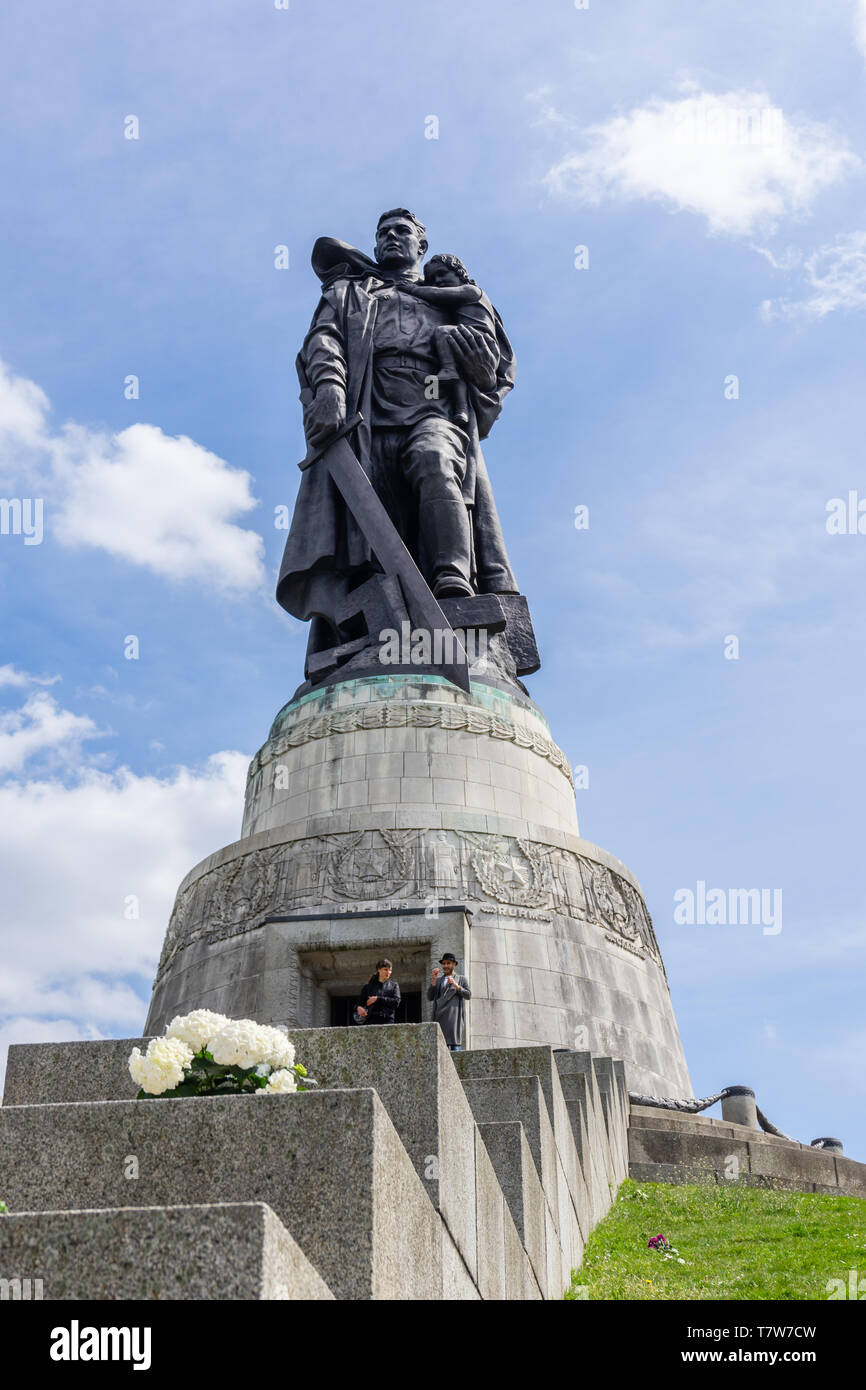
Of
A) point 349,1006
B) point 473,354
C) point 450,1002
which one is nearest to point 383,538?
point 473,354

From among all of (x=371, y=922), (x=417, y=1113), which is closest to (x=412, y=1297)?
(x=417, y=1113)

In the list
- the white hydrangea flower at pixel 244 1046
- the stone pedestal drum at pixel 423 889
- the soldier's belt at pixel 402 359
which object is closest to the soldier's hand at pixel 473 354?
the soldier's belt at pixel 402 359

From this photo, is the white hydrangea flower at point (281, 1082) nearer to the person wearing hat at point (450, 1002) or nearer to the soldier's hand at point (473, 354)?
the person wearing hat at point (450, 1002)

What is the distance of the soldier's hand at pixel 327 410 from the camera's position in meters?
25.7

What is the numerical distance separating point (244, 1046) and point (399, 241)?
25.2 metres

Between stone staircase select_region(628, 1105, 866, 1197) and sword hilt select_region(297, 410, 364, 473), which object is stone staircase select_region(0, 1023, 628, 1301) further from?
sword hilt select_region(297, 410, 364, 473)

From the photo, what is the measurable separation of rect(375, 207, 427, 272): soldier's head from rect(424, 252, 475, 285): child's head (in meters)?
0.53

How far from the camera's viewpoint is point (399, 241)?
29172 millimetres

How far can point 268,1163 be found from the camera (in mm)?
5461

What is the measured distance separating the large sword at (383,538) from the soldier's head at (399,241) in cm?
496

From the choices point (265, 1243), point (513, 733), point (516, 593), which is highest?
point (516, 593)
